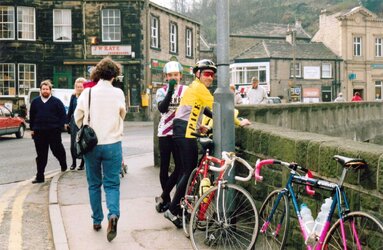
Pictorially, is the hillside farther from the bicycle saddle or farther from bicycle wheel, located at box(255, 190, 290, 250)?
the bicycle saddle

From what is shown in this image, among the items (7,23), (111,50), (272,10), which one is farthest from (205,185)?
(272,10)

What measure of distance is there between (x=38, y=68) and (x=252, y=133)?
30.7m

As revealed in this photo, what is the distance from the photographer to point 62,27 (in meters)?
35.2

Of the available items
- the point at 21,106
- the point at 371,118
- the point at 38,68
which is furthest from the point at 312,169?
the point at 38,68

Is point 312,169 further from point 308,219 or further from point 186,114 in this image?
point 186,114

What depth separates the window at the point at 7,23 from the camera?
3475 centimetres

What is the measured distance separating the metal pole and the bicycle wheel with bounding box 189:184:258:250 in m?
0.87

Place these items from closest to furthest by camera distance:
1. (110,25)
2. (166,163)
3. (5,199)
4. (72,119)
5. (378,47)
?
(166,163), (5,199), (72,119), (110,25), (378,47)

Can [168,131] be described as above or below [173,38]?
below

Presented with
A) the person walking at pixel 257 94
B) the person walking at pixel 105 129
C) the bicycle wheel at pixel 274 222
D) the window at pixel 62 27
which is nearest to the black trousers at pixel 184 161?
the person walking at pixel 105 129

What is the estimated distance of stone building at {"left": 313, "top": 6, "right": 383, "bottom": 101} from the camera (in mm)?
61000

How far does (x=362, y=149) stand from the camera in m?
4.13

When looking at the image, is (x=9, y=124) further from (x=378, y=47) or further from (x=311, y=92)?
(x=378, y=47)

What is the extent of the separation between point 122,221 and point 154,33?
105 feet
